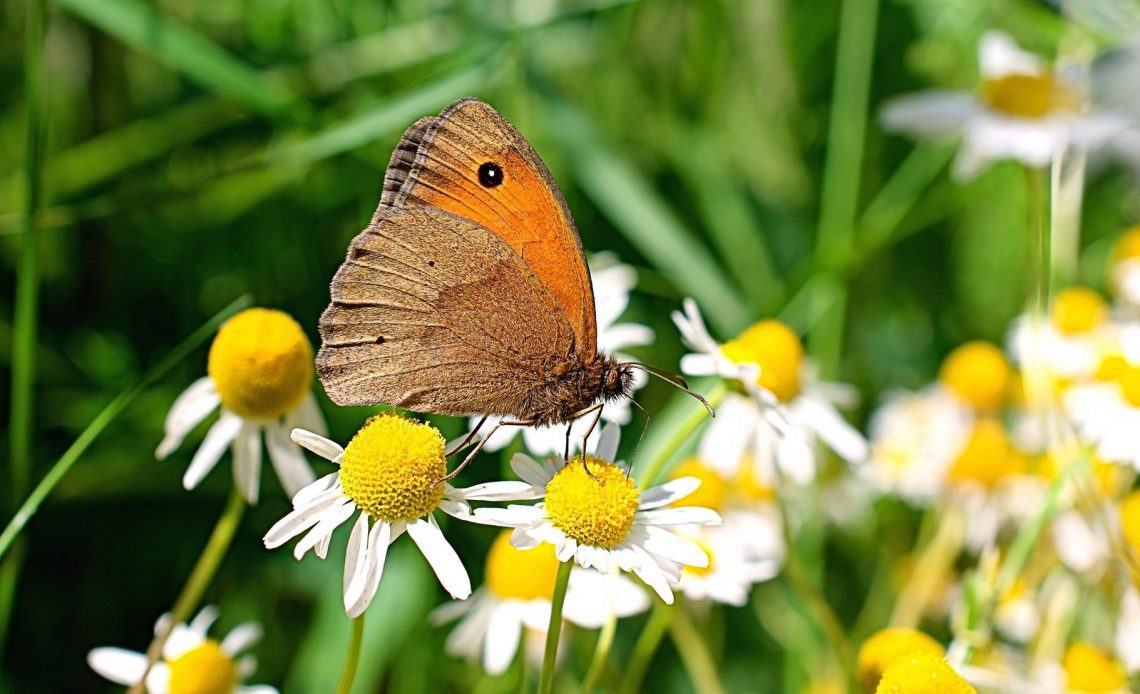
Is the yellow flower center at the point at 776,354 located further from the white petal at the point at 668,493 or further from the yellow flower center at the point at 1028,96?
the yellow flower center at the point at 1028,96

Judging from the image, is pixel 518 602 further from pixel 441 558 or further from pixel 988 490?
pixel 988 490

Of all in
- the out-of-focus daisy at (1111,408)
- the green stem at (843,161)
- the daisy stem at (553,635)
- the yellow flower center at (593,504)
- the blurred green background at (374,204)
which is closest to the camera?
the daisy stem at (553,635)

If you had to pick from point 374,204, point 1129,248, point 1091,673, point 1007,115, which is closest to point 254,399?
point 374,204

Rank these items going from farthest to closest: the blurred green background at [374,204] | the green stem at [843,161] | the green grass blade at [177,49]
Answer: the green stem at [843,161], the blurred green background at [374,204], the green grass blade at [177,49]

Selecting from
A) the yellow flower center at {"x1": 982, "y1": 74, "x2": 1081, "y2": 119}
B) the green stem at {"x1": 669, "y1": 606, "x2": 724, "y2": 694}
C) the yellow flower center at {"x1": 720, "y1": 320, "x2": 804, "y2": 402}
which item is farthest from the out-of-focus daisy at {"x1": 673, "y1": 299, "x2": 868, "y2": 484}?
the yellow flower center at {"x1": 982, "y1": 74, "x2": 1081, "y2": 119}

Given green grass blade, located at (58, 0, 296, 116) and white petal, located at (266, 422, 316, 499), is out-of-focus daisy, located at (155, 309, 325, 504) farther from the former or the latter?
green grass blade, located at (58, 0, 296, 116)

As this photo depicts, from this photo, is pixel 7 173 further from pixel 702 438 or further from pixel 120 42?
pixel 702 438

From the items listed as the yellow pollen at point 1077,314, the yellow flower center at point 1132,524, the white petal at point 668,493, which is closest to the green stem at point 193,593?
the white petal at point 668,493
